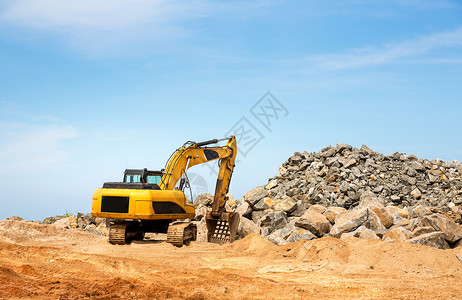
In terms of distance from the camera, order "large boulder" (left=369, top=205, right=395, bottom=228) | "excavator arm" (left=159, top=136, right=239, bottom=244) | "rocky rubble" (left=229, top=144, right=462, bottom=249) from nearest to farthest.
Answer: "rocky rubble" (left=229, top=144, right=462, bottom=249) < "large boulder" (left=369, top=205, right=395, bottom=228) < "excavator arm" (left=159, top=136, right=239, bottom=244)

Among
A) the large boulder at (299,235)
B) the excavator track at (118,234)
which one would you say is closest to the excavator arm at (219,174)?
the excavator track at (118,234)

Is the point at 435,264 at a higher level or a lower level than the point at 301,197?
lower

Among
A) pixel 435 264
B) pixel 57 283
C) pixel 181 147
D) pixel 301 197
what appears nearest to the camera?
pixel 57 283

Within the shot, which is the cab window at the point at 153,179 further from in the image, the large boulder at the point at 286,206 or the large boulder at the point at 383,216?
the large boulder at the point at 383,216

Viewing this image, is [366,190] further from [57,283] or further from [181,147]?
[57,283]

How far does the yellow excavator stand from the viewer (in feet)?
38.8

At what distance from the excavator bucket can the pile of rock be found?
5.07 metres

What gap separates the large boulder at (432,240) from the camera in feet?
33.1

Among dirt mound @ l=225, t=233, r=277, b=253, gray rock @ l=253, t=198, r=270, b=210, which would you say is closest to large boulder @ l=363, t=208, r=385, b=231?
dirt mound @ l=225, t=233, r=277, b=253

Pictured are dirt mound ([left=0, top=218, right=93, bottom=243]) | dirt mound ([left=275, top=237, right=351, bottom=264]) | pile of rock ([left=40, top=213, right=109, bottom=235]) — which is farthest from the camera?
pile of rock ([left=40, top=213, right=109, bottom=235])

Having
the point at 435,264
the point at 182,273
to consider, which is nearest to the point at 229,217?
the point at 182,273

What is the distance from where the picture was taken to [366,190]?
60.0 feet

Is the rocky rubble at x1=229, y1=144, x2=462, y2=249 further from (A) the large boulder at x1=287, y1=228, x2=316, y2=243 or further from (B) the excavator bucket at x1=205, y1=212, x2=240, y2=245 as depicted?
(B) the excavator bucket at x1=205, y1=212, x2=240, y2=245

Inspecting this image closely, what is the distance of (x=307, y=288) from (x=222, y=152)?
700cm
